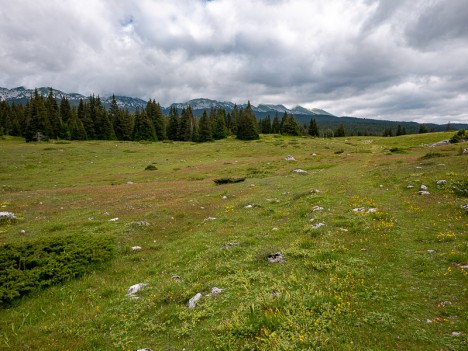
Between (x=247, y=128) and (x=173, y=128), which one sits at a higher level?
(x=173, y=128)

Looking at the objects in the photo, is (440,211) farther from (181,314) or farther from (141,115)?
(141,115)

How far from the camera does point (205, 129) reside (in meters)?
104

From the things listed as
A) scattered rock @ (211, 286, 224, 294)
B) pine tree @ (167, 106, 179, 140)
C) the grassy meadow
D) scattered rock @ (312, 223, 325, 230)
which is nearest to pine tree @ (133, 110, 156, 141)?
pine tree @ (167, 106, 179, 140)

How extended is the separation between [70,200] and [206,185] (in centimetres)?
1526

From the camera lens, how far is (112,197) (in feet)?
98.4

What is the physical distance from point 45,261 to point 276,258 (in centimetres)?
1017

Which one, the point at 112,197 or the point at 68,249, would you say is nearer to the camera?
the point at 68,249

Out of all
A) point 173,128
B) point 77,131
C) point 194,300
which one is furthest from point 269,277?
point 173,128

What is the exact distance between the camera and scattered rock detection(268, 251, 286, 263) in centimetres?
1107

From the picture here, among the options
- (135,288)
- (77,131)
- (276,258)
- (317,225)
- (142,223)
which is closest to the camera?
(135,288)

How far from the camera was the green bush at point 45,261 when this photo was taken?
1048 centimetres

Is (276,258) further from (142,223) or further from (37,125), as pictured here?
(37,125)

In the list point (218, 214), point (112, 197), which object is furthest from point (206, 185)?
point (218, 214)

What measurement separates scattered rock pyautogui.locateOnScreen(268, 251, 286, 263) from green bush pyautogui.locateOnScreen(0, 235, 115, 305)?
27.1ft
